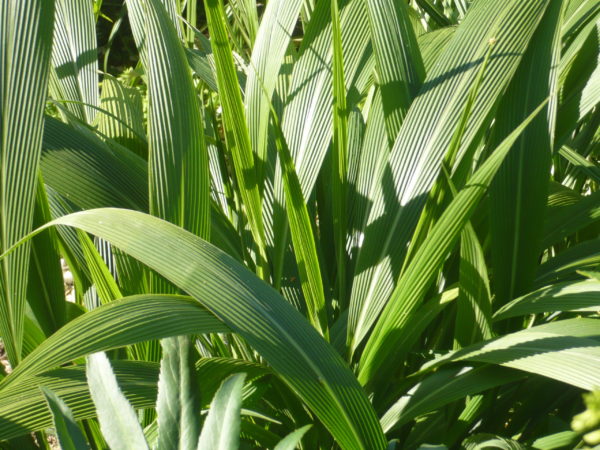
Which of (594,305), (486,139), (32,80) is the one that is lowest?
(594,305)

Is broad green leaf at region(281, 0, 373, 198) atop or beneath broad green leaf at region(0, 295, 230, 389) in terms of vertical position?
atop

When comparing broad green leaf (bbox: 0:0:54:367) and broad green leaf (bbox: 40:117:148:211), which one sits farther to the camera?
broad green leaf (bbox: 40:117:148:211)

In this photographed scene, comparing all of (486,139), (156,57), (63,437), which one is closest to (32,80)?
(156,57)

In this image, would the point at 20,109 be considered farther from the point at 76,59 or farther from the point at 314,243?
the point at 76,59

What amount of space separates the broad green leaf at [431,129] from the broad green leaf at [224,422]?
343mm

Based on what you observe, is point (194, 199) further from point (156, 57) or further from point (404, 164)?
point (404, 164)

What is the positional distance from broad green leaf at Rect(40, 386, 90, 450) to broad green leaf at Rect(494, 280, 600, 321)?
20.3 inches

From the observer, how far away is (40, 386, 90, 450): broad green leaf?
46 cm

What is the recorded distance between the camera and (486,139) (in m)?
1.00

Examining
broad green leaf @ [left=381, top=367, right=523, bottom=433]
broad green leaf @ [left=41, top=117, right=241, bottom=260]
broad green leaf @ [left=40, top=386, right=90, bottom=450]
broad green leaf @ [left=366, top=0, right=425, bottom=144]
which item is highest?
broad green leaf @ [left=366, top=0, right=425, bottom=144]

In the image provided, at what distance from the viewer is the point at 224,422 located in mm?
462

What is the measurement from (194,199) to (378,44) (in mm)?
325

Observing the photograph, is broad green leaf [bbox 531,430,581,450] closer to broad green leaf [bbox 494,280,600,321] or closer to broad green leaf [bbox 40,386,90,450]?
broad green leaf [bbox 494,280,600,321]

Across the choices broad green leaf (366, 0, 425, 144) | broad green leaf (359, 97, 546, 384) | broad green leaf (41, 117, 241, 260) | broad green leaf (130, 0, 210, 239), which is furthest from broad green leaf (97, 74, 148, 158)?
broad green leaf (359, 97, 546, 384)
